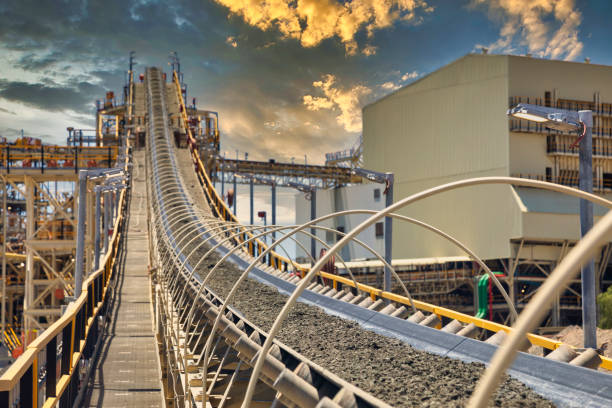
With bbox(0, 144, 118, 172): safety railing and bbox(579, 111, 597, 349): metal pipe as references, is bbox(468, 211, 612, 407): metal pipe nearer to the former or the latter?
bbox(579, 111, 597, 349): metal pipe

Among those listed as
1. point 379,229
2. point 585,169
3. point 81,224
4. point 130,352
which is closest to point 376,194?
point 379,229

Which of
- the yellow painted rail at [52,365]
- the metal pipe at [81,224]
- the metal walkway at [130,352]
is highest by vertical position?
the metal pipe at [81,224]

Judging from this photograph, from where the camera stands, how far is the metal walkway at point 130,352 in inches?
386

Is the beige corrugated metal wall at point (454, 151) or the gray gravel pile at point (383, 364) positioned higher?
the beige corrugated metal wall at point (454, 151)

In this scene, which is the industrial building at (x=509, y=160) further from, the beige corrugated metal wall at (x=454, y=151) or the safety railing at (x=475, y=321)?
the safety railing at (x=475, y=321)

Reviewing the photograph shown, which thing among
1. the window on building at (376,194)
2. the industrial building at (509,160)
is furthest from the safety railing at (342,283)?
the window on building at (376,194)

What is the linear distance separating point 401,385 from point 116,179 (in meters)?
11.8

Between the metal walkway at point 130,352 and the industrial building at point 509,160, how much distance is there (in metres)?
20.5

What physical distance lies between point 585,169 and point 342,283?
11.6 metres

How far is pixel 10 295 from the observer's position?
42.7 metres

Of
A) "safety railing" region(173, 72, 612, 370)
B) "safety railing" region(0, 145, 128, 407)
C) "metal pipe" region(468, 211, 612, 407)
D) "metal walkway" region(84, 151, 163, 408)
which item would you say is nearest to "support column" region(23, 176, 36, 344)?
"safety railing" region(173, 72, 612, 370)

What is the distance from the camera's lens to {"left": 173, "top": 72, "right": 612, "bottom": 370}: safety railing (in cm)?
616

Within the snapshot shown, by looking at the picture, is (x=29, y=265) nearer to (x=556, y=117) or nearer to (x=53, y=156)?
(x=53, y=156)

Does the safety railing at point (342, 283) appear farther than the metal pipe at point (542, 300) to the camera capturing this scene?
Yes
